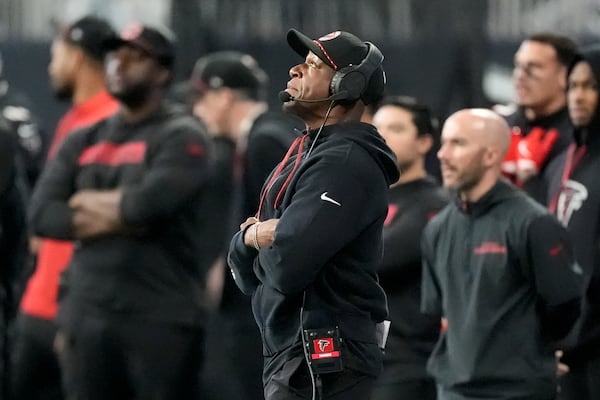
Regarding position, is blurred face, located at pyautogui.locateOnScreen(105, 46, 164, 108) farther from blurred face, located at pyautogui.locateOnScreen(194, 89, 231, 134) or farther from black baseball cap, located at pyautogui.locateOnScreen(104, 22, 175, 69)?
blurred face, located at pyautogui.locateOnScreen(194, 89, 231, 134)

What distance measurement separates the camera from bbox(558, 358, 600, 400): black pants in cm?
604

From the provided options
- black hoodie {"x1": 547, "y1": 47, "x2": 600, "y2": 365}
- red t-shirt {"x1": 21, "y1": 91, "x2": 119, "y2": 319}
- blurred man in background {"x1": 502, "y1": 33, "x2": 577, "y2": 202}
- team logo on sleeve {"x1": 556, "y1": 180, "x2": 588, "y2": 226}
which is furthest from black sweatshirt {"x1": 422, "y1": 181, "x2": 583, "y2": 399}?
red t-shirt {"x1": 21, "y1": 91, "x2": 119, "y2": 319}

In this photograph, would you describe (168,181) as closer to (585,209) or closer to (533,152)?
(533,152)

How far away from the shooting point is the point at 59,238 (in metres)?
6.47

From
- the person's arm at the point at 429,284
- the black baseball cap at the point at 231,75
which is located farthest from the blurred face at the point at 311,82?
the black baseball cap at the point at 231,75

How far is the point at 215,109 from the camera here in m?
8.54

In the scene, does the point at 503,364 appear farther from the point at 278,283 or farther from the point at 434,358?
the point at 278,283

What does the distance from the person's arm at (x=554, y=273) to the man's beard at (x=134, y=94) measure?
197 centimetres

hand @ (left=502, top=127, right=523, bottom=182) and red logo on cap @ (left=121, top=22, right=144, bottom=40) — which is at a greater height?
red logo on cap @ (left=121, top=22, right=144, bottom=40)

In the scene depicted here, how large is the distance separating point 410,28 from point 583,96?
2667 millimetres

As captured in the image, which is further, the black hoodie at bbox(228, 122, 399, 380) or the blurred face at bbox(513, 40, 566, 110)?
the blurred face at bbox(513, 40, 566, 110)

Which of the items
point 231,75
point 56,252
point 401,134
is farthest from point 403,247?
point 231,75

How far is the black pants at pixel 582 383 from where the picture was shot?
6039 mm

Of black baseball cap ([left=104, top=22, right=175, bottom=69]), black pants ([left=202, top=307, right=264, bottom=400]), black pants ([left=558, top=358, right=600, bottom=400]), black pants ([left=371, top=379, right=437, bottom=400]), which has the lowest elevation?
black pants ([left=202, top=307, right=264, bottom=400])
